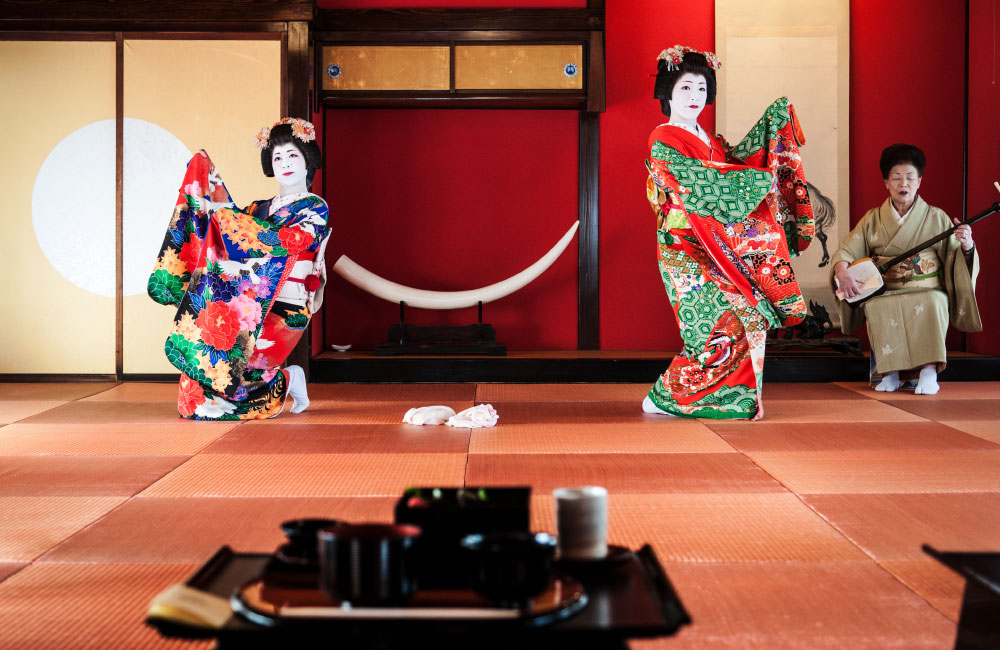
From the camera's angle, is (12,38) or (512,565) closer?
(512,565)

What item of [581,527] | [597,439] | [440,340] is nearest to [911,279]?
[597,439]

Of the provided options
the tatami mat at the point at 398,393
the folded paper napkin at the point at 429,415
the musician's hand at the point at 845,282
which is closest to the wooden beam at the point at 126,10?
the tatami mat at the point at 398,393

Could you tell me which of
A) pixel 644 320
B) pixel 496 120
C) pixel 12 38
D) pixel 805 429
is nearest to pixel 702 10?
pixel 496 120

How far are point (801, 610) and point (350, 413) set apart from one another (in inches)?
128

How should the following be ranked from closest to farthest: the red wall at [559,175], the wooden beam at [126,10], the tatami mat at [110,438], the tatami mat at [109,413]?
the tatami mat at [110,438]
the tatami mat at [109,413]
the wooden beam at [126,10]
the red wall at [559,175]

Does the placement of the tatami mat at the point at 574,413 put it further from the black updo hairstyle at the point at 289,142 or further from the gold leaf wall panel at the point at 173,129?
the gold leaf wall panel at the point at 173,129

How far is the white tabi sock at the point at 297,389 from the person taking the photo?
16.0 feet

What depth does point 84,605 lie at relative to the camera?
1.94 m

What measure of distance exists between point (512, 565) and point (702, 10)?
21.7 ft

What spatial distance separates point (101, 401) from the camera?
5168mm

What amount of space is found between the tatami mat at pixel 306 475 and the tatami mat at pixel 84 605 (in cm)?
76

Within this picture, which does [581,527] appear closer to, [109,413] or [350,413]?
[350,413]

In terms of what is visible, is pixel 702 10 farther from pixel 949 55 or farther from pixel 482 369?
pixel 482 369

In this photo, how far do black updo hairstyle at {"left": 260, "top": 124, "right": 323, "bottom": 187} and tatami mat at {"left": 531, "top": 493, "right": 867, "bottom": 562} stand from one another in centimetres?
279
